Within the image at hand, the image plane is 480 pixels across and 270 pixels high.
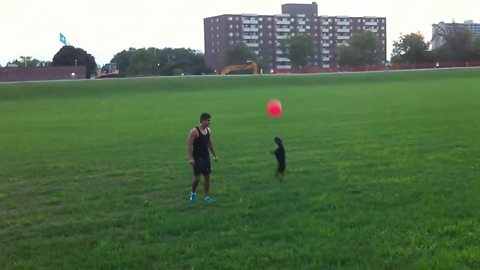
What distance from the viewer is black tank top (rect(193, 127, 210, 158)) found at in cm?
913

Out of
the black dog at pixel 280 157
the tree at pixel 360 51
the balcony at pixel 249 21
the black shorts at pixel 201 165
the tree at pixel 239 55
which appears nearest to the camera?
the black shorts at pixel 201 165

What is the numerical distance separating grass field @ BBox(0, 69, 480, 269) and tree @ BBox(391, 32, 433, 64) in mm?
80057

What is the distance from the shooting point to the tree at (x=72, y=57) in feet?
341

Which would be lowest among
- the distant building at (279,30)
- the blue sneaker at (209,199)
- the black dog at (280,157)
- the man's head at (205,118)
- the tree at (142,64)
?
the blue sneaker at (209,199)

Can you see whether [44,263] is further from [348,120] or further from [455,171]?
[348,120]

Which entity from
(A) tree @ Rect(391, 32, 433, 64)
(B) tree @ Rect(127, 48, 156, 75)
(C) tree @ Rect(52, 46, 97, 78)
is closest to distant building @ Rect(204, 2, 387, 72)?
(B) tree @ Rect(127, 48, 156, 75)

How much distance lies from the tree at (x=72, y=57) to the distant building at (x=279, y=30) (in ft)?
154

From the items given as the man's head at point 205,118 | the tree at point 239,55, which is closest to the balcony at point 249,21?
the tree at point 239,55

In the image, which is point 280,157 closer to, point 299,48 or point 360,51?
point 299,48

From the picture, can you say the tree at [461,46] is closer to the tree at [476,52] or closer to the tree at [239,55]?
the tree at [476,52]

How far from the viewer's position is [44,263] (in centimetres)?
638

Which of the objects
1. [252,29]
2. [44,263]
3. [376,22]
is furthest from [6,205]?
[376,22]

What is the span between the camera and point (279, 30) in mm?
168375

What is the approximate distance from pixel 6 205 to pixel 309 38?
100852 millimetres
